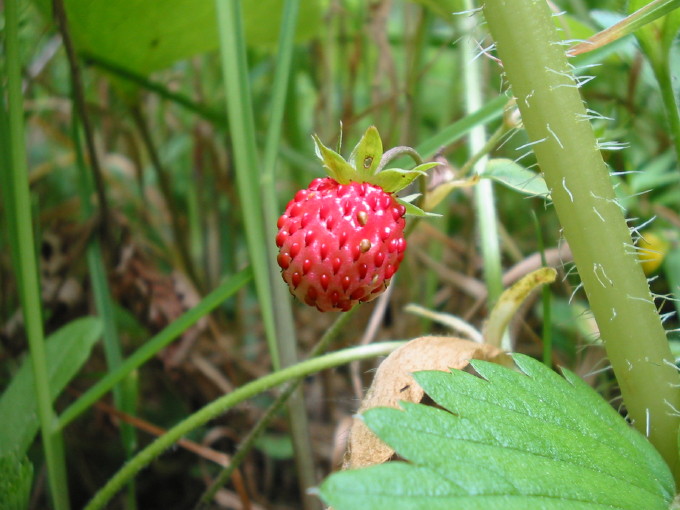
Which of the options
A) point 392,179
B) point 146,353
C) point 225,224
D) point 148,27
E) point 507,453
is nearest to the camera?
point 507,453

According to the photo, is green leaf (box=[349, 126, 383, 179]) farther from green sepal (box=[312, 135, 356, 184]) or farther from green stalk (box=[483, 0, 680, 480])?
green stalk (box=[483, 0, 680, 480])

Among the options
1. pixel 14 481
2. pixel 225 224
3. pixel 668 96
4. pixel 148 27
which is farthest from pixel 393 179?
pixel 225 224

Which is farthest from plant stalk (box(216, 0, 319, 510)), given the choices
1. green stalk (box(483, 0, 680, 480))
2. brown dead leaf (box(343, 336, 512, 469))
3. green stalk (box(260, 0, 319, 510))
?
green stalk (box(483, 0, 680, 480))

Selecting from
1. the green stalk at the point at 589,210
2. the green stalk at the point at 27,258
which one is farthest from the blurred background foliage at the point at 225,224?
the green stalk at the point at 27,258

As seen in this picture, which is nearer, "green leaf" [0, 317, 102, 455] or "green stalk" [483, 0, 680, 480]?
"green stalk" [483, 0, 680, 480]

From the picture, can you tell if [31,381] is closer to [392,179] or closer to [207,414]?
[207,414]

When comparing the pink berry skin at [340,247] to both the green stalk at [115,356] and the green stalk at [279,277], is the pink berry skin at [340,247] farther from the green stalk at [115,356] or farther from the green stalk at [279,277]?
the green stalk at [115,356]
